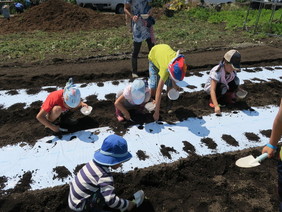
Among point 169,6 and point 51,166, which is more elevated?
point 169,6

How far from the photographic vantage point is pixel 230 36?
23.9ft

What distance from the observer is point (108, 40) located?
22.4 feet

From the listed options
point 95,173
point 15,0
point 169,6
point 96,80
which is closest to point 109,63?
point 96,80

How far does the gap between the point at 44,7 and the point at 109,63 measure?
287 inches

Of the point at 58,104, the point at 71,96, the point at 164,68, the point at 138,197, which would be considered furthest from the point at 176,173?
the point at 58,104

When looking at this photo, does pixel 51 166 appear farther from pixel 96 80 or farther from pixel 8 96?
pixel 96 80

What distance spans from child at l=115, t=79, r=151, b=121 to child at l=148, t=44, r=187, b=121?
0.64 feet

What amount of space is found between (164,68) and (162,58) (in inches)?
8.9

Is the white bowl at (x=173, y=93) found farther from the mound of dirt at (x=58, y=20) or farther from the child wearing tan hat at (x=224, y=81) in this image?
the mound of dirt at (x=58, y=20)

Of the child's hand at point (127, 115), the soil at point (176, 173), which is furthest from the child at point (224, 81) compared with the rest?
the child's hand at point (127, 115)

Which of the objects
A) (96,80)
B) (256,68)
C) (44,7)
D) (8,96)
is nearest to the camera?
(8,96)

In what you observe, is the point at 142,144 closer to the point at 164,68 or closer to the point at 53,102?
the point at 164,68

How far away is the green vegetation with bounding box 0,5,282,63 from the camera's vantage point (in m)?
5.75

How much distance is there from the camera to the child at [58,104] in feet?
8.11
